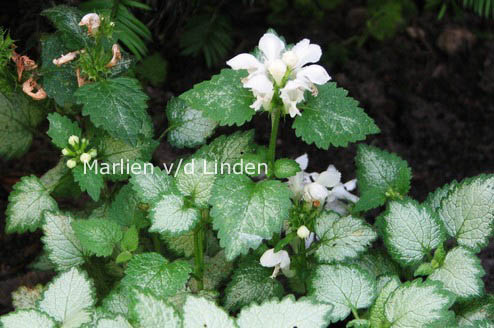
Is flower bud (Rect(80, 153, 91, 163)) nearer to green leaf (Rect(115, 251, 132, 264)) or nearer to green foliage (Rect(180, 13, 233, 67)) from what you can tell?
green leaf (Rect(115, 251, 132, 264))

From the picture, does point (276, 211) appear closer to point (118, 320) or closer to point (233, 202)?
point (233, 202)

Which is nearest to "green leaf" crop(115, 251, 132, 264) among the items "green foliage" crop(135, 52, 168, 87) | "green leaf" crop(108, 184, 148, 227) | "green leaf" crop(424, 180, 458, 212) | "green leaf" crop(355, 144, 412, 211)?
"green leaf" crop(108, 184, 148, 227)

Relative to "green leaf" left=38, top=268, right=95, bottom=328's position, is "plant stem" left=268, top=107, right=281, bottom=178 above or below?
above

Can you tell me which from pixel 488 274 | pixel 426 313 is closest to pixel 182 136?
pixel 426 313

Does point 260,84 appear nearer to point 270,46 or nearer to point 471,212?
point 270,46

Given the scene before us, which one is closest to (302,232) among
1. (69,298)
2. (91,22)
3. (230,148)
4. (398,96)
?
(230,148)

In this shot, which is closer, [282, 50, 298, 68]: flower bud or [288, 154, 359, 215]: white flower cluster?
[282, 50, 298, 68]: flower bud
